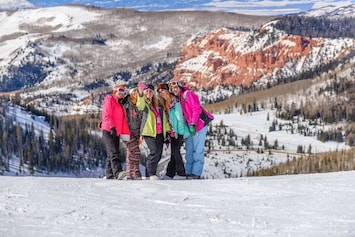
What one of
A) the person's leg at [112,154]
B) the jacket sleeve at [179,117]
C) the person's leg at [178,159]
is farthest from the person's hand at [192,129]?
the person's leg at [112,154]

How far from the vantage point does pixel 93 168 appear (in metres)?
85.9

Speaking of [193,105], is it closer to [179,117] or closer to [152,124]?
[179,117]

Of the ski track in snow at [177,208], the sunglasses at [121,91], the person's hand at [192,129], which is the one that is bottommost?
the ski track in snow at [177,208]

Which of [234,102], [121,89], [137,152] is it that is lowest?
[234,102]

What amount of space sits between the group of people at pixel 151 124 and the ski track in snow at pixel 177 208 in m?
1.68

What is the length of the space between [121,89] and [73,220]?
5313 millimetres

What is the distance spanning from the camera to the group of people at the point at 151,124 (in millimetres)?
12734

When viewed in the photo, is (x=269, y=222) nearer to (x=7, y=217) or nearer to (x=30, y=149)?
(x=7, y=217)

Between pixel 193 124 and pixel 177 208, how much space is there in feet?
15.4

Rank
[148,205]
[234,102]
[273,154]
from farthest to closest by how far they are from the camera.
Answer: [234,102] → [273,154] → [148,205]

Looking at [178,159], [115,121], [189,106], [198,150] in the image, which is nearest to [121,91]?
[115,121]

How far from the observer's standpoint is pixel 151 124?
1268cm

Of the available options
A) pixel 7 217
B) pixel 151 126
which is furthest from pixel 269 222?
pixel 151 126

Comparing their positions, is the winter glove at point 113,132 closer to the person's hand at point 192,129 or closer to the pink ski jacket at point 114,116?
the pink ski jacket at point 114,116
